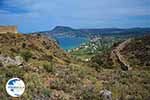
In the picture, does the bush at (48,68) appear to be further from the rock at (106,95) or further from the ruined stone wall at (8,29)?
the ruined stone wall at (8,29)

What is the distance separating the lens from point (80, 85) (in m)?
13.4

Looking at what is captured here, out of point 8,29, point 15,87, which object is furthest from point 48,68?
point 8,29

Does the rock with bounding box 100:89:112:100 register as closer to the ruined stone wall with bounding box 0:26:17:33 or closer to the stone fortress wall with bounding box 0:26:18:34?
the stone fortress wall with bounding box 0:26:18:34

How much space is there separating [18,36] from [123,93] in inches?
851

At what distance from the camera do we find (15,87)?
10.6 metres

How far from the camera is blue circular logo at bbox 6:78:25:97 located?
10.4 m

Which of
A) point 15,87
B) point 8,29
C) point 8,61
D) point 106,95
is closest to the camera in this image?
point 15,87

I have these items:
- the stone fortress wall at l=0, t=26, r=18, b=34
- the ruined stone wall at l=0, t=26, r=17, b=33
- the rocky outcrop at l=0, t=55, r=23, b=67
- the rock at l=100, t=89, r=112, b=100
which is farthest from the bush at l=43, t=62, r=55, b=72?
the ruined stone wall at l=0, t=26, r=17, b=33

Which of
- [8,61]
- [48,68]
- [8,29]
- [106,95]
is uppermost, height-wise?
[8,29]

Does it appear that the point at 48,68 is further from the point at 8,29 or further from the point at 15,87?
the point at 8,29

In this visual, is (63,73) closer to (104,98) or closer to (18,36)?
(104,98)

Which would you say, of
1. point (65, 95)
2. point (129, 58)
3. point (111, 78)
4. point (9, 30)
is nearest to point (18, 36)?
point (9, 30)

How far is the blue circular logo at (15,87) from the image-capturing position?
34.2ft

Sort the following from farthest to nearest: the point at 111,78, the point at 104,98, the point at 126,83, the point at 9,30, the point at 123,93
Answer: the point at 9,30 < the point at 111,78 < the point at 126,83 < the point at 123,93 < the point at 104,98
